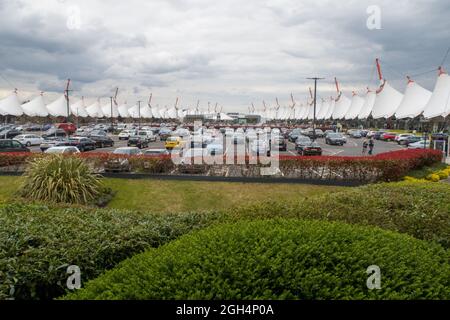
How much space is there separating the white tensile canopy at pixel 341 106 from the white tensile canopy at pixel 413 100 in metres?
44.4

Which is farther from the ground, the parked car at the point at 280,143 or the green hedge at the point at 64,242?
the green hedge at the point at 64,242

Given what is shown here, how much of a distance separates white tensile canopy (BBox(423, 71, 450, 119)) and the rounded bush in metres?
41.4

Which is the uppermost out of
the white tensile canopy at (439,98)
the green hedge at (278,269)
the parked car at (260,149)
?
the white tensile canopy at (439,98)

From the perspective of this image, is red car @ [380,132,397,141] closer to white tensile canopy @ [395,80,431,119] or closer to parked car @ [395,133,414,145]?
white tensile canopy @ [395,80,431,119]

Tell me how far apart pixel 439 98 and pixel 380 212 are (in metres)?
46.0

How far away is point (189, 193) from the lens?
54.8 feet

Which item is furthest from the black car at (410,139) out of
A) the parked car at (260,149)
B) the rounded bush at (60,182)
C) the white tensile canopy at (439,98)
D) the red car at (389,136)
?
the rounded bush at (60,182)

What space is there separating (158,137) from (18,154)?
139ft

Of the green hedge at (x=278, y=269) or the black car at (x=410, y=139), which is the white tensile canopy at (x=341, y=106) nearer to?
the black car at (x=410, y=139)

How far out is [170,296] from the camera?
11.0ft

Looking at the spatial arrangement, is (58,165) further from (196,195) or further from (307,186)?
(307,186)

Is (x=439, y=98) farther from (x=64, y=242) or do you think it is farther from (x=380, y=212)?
(x=64, y=242)

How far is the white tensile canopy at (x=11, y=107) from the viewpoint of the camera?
3014 inches
